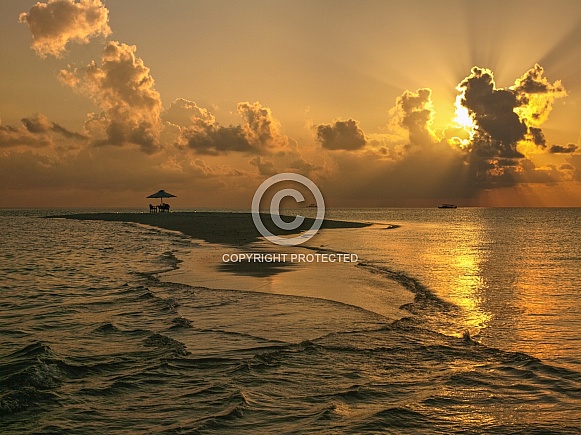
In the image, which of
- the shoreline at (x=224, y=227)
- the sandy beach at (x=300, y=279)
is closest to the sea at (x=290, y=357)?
the sandy beach at (x=300, y=279)

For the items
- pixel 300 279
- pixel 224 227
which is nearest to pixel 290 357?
pixel 300 279

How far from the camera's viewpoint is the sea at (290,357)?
25.5 feet

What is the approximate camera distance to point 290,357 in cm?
1083

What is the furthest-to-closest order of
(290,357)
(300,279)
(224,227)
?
(224,227) < (300,279) < (290,357)

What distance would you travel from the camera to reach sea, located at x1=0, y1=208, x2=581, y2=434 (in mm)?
7770

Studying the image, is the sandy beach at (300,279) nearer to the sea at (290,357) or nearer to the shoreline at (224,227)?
the sea at (290,357)

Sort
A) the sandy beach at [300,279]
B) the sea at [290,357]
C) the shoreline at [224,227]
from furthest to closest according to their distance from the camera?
the shoreline at [224,227] → the sandy beach at [300,279] → the sea at [290,357]

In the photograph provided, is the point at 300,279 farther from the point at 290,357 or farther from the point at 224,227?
the point at 224,227

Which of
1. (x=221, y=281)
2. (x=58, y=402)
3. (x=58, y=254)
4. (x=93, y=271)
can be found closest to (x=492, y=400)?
(x=58, y=402)

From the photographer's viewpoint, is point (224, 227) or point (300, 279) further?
Result: point (224, 227)

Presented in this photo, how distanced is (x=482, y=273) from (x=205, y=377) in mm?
19463

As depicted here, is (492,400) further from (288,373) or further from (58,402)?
(58,402)

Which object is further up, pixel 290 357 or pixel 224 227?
pixel 224 227

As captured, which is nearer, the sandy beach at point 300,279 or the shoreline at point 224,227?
the sandy beach at point 300,279
